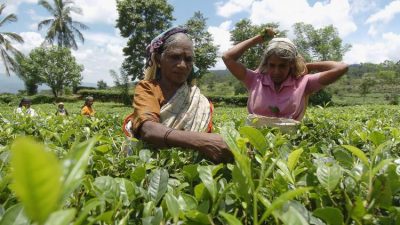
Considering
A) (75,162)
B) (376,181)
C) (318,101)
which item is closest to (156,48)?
(376,181)

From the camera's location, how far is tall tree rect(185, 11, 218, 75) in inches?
1490

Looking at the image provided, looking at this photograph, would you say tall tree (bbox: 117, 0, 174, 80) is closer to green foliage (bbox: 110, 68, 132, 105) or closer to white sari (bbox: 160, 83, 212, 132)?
green foliage (bbox: 110, 68, 132, 105)

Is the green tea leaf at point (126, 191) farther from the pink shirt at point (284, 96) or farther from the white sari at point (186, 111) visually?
the pink shirt at point (284, 96)

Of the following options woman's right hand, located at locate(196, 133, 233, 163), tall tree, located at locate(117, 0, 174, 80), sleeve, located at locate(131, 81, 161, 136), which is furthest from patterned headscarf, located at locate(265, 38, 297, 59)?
tall tree, located at locate(117, 0, 174, 80)

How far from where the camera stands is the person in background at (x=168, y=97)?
5.83 feet

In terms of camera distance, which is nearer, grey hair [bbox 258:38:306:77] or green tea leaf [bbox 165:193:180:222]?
green tea leaf [bbox 165:193:180:222]

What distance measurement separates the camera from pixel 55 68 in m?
43.9

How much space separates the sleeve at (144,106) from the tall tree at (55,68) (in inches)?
1765

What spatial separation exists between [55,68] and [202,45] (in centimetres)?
1842

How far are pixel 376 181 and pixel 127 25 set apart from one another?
35326 mm

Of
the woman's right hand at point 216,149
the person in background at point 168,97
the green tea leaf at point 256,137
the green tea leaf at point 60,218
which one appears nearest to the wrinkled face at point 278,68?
the person in background at point 168,97

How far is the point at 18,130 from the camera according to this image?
255 cm

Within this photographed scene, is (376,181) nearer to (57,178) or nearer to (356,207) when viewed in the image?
(356,207)

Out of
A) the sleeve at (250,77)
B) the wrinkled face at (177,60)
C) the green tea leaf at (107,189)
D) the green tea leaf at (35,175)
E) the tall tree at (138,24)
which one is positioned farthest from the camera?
the tall tree at (138,24)
